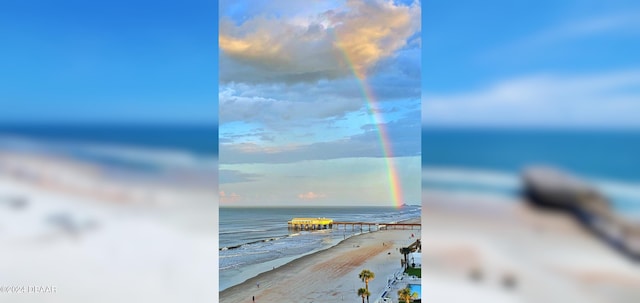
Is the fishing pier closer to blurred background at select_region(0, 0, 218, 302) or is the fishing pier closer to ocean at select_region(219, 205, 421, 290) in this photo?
ocean at select_region(219, 205, 421, 290)

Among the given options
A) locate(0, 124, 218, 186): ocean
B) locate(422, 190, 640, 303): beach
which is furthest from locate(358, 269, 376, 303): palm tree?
locate(0, 124, 218, 186): ocean

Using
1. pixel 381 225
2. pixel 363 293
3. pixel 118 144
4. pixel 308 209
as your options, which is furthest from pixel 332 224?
pixel 118 144

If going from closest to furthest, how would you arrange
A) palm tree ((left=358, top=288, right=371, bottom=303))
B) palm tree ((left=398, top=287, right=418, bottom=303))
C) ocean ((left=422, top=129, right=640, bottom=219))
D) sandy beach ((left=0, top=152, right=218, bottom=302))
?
ocean ((left=422, top=129, right=640, bottom=219)), sandy beach ((left=0, top=152, right=218, bottom=302)), palm tree ((left=398, top=287, right=418, bottom=303)), palm tree ((left=358, top=288, right=371, bottom=303))

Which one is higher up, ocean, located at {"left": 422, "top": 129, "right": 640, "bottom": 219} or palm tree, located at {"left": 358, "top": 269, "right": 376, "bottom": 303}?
ocean, located at {"left": 422, "top": 129, "right": 640, "bottom": 219}

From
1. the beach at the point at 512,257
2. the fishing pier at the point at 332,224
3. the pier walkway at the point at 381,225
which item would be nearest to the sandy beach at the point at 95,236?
the fishing pier at the point at 332,224

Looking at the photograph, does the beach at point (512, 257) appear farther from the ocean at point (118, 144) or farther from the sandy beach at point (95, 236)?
the ocean at point (118, 144)

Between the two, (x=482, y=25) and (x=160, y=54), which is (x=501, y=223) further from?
(x=160, y=54)

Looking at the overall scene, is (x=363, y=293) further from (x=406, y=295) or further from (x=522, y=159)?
(x=522, y=159)

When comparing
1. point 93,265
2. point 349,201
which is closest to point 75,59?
point 93,265
